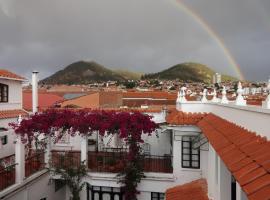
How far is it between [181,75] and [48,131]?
9871 centimetres

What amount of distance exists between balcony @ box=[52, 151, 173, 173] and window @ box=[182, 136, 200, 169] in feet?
4.88

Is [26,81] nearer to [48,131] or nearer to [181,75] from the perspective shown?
[48,131]

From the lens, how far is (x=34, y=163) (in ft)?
59.3

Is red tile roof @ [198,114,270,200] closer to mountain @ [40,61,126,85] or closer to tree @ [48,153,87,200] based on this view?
tree @ [48,153,87,200]

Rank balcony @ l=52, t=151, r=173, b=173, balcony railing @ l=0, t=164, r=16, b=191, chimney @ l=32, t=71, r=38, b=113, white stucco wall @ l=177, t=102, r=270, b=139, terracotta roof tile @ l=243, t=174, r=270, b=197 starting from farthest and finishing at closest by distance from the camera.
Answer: chimney @ l=32, t=71, r=38, b=113
balcony @ l=52, t=151, r=173, b=173
balcony railing @ l=0, t=164, r=16, b=191
white stucco wall @ l=177, t=102, r=270, b=139
terracotta roof tile @ l=243, t=174, r=270, b=197

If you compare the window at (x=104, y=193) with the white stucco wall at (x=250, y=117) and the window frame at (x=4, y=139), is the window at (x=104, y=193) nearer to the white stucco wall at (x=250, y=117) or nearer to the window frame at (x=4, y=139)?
the window frame at (x=4, y=139)

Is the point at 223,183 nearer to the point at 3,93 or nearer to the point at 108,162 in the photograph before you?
the point at 108,162

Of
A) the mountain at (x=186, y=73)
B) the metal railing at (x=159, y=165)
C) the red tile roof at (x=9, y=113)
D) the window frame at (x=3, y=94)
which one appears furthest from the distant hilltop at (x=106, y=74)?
the metal railing at (x=159, y=165)

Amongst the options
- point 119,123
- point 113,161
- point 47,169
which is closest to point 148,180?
point 113,161

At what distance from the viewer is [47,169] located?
18.4m

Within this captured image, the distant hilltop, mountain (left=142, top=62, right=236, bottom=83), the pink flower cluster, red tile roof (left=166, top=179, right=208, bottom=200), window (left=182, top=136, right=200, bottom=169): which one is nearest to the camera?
red tile roof (left=166, top=179, right=208, bottom=200)

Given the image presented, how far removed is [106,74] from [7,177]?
106683 millimetres

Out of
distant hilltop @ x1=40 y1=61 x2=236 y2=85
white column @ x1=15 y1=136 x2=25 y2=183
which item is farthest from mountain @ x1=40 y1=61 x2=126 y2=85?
white column @ x1=15 y1=136 x2=25 y2=183

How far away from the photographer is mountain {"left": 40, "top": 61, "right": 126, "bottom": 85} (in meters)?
102
